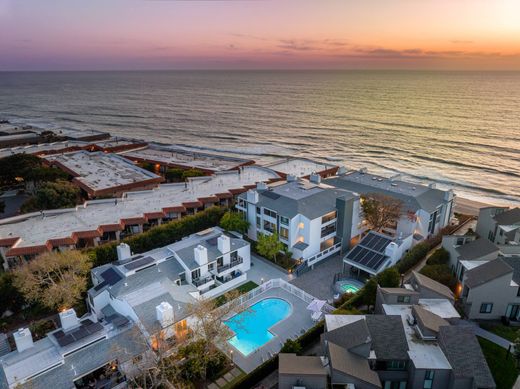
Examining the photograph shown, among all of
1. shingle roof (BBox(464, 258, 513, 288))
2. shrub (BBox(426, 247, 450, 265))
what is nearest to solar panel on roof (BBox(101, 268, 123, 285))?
shingle roof (BBox(464, 258, 513, 288))

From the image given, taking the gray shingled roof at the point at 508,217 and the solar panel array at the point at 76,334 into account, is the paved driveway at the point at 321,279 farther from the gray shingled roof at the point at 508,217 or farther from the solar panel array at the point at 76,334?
the solar panel array at the point at 76,334

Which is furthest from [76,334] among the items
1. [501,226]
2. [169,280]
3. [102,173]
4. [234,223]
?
[501,226]

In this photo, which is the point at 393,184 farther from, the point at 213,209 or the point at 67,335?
the point at 67,335

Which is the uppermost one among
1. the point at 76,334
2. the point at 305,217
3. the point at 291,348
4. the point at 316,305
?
the point at 305,217

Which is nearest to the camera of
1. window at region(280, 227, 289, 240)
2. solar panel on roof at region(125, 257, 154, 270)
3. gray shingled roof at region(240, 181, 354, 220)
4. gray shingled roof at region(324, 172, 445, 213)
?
solar panel on roof at region(125, 257, 154, 270)

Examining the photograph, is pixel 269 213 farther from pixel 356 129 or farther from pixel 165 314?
pixel 356 129

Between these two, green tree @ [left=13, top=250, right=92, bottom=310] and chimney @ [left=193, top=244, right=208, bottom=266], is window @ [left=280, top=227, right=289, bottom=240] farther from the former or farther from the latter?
green tree @ [left=13, top=250, right=92, bottom=310]
